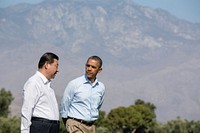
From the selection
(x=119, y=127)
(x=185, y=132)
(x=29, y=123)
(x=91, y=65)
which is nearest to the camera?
(x=29, y=123)

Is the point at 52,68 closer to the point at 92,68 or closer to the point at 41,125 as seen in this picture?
the point at 41,125

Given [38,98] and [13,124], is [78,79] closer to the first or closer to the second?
[38,98]

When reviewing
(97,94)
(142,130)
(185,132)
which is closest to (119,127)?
(142,130)

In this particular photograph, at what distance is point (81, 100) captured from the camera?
10.5m

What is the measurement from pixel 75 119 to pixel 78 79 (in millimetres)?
609

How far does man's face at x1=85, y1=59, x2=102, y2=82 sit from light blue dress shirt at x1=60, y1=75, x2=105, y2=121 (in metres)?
0.10

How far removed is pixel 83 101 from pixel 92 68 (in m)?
0.52

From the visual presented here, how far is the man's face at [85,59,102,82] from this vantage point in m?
10.5

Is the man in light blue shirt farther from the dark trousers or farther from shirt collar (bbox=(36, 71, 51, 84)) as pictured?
shirt collar (bbox=(36, 71, 51, 84))

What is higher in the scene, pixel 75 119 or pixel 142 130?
pixel 142 130

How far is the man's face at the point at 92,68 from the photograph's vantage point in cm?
1048

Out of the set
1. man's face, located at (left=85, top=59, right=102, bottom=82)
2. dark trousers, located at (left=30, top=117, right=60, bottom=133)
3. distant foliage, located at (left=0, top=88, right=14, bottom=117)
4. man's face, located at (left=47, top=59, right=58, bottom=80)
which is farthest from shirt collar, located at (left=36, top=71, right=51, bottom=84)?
distant foliage, located at (left=0, top=88, right=14, bottom=117)

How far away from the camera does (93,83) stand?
1067 cm

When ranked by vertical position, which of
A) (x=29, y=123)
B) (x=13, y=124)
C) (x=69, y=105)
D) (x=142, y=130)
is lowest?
(x=29, y=123)
